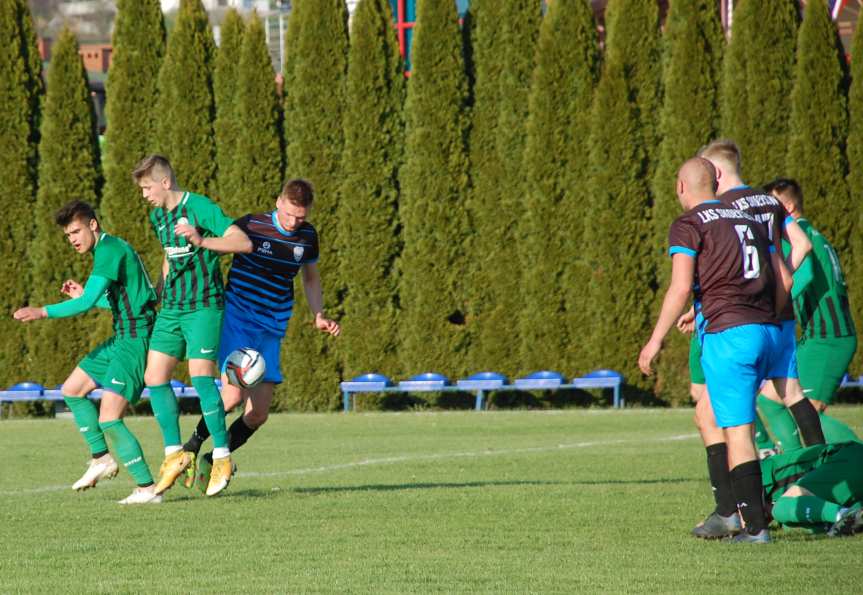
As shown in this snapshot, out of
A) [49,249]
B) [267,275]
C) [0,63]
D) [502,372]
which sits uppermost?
[0,63]

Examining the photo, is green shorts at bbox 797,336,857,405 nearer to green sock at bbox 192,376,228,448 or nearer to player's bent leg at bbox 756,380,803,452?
player's bent leg at bbox 756,380,803,452

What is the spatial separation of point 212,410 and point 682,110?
12.5m

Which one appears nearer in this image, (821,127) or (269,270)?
(269,270)

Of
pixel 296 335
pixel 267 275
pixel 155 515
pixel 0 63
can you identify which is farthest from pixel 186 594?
pixel 0 63

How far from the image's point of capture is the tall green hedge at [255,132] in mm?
20547

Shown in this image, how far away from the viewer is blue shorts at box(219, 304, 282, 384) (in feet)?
31.0

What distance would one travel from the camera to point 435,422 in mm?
17406

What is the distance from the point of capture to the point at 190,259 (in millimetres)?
9133

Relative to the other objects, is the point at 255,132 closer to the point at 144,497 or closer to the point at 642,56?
the point at 642,56

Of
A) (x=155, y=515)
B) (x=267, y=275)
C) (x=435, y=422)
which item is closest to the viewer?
(x=155, y=515)

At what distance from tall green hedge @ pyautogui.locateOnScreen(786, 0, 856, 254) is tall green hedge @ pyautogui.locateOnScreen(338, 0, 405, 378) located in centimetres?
589

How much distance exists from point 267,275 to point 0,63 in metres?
12.8

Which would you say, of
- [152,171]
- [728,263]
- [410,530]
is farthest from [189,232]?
[728,263]

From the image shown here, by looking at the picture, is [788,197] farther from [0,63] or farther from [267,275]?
[0,63]
